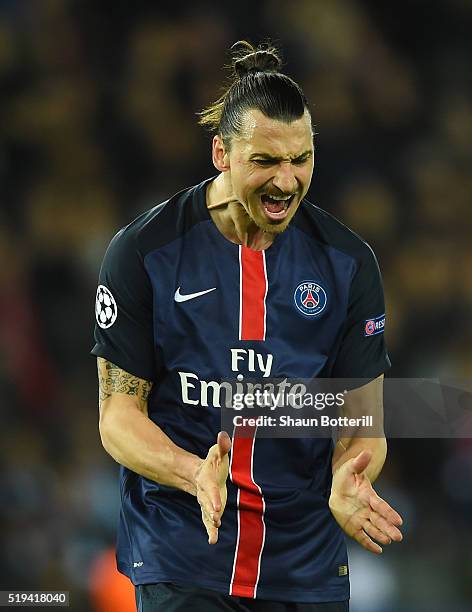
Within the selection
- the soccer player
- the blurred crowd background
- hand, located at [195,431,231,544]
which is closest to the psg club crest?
the soccer player

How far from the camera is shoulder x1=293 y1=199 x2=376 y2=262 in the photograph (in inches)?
120

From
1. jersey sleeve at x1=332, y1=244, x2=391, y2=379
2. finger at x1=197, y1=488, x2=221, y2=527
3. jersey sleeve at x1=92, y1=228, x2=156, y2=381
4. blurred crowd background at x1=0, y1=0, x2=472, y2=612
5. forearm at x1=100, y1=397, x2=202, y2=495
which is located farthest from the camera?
blurred crowd background at x1=0, y1=0, x2=472, y2=612

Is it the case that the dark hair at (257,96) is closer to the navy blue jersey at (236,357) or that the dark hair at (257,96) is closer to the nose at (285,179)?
the nose at (285,179)

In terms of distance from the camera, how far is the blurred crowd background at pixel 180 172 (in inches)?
220

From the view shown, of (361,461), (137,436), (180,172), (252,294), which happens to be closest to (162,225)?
(252,294)

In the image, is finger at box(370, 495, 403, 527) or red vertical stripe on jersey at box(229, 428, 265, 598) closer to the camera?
finger at box(370, 495, 403, 527)

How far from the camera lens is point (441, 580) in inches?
206

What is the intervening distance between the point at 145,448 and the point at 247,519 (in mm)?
316

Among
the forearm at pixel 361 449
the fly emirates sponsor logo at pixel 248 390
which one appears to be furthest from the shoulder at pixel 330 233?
the forearm at pixel 361 449

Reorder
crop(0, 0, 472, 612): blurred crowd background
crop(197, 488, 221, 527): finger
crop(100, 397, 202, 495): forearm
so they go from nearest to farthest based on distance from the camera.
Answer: crop(197, 488, 221, 527): finger → crop(100, 397, 202, 495): forearm → crop(0, 0, 472, 612): blurred crowd background

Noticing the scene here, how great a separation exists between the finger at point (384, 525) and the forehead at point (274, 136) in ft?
2.87

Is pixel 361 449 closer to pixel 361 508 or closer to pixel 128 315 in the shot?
pixel 361 508

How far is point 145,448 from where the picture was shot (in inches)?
111

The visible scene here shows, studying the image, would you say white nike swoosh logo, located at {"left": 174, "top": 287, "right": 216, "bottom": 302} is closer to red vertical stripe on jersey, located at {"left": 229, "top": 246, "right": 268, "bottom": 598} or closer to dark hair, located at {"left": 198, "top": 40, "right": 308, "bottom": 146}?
red vertical stripe on jersey, located at {"left": 229, "top": 246, "right": 268, "bottom": 598}
